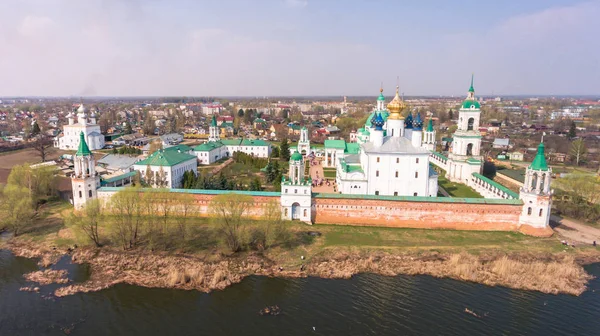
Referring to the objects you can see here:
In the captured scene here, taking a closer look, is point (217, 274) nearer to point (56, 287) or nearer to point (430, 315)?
point (56, 287)

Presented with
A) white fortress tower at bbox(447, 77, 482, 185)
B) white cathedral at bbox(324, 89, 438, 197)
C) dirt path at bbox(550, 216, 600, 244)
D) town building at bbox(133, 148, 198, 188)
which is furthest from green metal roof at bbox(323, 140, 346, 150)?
dirt path at bbox(550, 216, 600, 244)

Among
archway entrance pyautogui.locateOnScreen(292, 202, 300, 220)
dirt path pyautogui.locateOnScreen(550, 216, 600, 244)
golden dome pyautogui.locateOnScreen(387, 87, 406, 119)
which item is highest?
golden dome pyautogui.locateOnScreen(387, 87, 406, 119)

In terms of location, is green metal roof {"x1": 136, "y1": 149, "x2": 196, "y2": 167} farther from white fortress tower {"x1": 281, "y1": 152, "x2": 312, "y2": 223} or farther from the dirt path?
the dirt path

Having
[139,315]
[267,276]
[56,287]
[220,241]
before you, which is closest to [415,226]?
[267,276]

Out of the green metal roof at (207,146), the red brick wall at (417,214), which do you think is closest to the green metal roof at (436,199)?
the red brick wall at (417,214)

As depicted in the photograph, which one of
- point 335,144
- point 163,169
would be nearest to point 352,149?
point 335,144

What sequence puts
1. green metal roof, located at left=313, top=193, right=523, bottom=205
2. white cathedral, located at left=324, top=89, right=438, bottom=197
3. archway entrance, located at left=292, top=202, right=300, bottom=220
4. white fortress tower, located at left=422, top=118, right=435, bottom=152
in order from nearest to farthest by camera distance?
green metal roof, located at left=313, top=193, right=523, bottom=205 < archway entrance, located at left=292, top=202, right=300, bottom=220 < white cathedral, located at left=324, top=89, right=438, bottom=197 < white fortress tower, located at left=422, top=118, right=435, bottom=152
